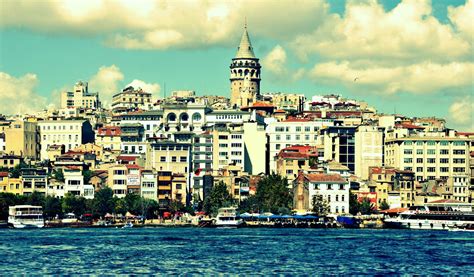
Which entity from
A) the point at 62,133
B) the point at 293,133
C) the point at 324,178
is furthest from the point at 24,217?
the point at 62,133

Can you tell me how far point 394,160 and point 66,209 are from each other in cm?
4552

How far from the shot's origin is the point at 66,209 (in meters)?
124

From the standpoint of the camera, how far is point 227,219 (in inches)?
4628

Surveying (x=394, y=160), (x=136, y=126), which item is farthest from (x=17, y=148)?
(x=394, y=160)

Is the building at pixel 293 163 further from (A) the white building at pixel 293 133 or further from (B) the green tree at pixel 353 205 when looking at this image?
(A) the white building at pixel 293 133

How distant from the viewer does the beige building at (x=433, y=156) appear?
14500cm

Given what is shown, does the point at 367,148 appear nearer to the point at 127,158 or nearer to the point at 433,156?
the point at 433,156

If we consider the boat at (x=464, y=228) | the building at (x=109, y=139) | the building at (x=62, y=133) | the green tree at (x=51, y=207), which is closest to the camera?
the boat at (x=464, y=228)

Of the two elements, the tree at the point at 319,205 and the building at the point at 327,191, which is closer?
the tree at the point at 319,205

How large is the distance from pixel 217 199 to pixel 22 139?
5209cm

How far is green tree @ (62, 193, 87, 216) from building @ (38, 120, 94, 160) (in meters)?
48.8

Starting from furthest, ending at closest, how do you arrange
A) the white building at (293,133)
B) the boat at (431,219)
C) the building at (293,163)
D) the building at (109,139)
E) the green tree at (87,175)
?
the building at (109,139) < the white building at (293,133) < the building at (293,163) < the green tree at (87,175) < the boat at (431,219)

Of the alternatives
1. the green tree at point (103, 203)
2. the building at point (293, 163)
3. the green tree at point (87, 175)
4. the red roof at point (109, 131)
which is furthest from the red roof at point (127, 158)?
the green tree at point (103, 203)

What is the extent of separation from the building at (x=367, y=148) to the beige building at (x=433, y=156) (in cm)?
261
